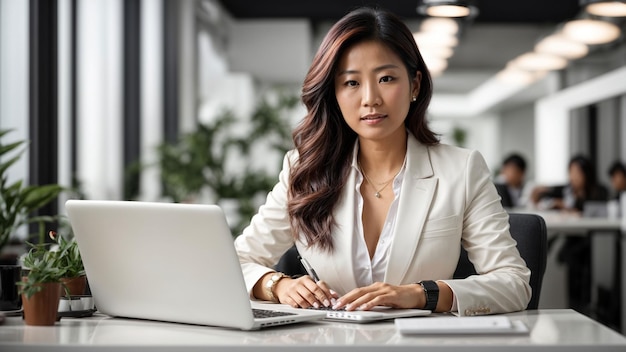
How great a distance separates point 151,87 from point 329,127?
682cm

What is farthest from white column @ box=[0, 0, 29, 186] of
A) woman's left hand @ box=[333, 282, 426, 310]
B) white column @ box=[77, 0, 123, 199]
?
woman's left hand @ box=[333, 282, 426, 310]

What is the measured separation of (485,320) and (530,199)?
29.5 ft

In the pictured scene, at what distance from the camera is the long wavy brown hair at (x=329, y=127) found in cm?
→ 237

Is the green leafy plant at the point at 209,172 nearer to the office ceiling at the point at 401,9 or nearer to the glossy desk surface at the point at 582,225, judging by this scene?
the glossy desk surface at the point at 582,225

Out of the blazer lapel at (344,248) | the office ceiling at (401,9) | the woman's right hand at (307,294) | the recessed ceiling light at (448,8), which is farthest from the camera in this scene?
the office ceiling at (401,9)

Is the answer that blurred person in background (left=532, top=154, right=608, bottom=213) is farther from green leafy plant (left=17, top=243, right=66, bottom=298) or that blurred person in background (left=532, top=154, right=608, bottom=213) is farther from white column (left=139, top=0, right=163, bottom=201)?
green leafy plant (left=17, top=243, right=66, bottom=298)

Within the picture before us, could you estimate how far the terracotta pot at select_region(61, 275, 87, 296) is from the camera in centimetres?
200

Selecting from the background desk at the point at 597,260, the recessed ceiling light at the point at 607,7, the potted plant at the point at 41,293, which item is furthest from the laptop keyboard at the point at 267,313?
the background desk at the point at 597,260

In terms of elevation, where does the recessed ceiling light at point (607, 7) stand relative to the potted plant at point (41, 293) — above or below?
above

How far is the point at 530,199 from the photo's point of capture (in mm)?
10422

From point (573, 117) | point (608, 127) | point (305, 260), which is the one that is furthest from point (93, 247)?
point (573, 117)

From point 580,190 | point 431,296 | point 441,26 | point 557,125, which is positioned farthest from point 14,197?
point 557,125

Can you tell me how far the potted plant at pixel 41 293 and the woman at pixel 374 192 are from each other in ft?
1.84

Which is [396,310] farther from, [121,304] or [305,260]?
[121,304]
